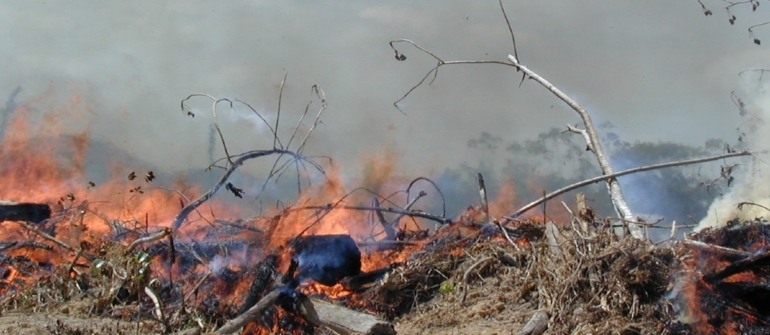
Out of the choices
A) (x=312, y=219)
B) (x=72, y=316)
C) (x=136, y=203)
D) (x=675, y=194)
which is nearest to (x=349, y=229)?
(x=312, y=219)

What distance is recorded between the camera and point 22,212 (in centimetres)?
984

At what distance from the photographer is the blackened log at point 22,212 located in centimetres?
966

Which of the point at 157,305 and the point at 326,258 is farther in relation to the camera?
the point at 326,258

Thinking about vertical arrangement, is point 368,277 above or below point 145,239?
below

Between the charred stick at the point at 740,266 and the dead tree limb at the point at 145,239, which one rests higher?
the dead tree limb at the point at 145,239

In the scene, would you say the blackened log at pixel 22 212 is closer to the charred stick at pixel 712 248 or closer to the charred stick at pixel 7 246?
the charred stick at pixel 7 246

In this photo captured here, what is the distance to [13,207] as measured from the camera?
9.77m

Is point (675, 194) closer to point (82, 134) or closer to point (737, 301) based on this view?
point (737, 301)

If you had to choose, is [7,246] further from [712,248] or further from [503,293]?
[712,248]

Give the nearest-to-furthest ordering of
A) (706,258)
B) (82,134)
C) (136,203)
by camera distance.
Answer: (706,258) < (136,203) < (82,134)

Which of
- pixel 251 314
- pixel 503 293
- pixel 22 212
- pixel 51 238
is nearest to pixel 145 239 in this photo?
pixel 251 314

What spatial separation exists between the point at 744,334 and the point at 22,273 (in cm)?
916

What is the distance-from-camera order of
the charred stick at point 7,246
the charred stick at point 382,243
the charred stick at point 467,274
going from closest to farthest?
the charred stick at point 467,274, the charred stick at point 382,243, the charred stick at point 7,246

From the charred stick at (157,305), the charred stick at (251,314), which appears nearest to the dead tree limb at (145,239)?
the charred stick at (157,305)
